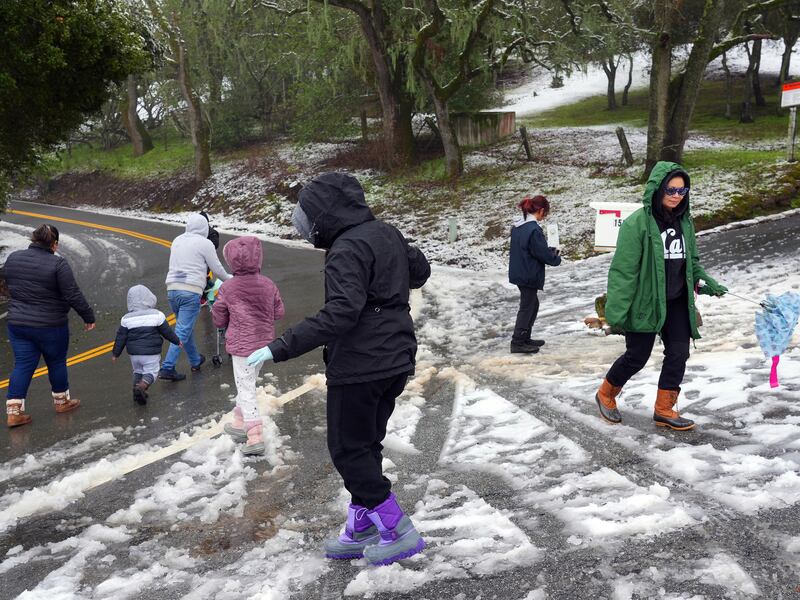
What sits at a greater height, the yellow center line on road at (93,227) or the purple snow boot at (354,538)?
the purple snow boot at (354,538)

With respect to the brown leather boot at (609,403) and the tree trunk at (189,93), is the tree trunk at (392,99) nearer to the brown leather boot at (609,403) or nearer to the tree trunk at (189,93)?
the tree trunk at (189,93)

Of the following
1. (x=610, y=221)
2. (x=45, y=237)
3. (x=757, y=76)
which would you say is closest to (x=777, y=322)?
(x=610, y=221)

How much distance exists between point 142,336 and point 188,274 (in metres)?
0.99

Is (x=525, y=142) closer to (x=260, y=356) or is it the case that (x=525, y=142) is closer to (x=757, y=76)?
(x=757, y=76)

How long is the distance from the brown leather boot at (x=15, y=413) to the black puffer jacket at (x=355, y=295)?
4.49m

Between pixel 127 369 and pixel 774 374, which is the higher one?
pixel 774 374

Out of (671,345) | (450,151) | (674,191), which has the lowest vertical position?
(671,345)

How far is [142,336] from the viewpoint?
7.41 meters

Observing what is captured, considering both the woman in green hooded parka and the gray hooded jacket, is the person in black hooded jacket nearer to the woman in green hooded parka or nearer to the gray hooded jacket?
the woman in green hooded parka

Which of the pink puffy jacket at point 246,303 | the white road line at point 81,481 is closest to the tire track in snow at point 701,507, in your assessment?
the pink puffy jacket at point 246,303

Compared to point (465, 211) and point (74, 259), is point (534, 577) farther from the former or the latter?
point (74, 259)

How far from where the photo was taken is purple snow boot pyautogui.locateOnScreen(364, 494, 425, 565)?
13.3 feet

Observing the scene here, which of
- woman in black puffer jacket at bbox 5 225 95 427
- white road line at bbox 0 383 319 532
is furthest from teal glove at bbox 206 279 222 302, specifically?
white road line at bbox 0 383 319 532

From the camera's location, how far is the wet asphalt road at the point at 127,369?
6922 millimetres
